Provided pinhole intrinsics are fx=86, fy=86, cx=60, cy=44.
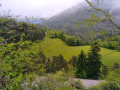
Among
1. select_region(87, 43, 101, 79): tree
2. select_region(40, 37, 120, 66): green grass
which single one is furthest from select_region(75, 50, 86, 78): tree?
select_region(40, 37, 120, 66): green grass

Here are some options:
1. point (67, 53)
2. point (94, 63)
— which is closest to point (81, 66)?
point (94, 63)

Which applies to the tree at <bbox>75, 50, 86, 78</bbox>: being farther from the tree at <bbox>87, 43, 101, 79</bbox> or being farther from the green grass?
the green grass

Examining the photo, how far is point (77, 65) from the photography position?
949 inches

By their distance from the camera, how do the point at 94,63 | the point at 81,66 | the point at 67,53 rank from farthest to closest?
the point at 67,53 < the point at 81,66 < the point at 94,63

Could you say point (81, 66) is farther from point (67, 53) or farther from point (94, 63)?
point (67, 53)

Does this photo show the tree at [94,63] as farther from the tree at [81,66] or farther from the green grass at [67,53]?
the green grass at [67,53]

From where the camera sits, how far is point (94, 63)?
→ 73.4ft

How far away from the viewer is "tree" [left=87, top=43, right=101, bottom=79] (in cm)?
2131

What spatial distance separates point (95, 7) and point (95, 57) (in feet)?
65.6

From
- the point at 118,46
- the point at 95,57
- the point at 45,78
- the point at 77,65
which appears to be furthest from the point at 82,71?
the point at 118,46

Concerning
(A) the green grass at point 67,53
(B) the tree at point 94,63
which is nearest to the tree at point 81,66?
(B) the tree at point 94,63

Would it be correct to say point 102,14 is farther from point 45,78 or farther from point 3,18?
point 45,78

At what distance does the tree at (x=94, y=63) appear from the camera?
21.3 metres

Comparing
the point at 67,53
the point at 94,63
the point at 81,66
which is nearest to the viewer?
the point at 94,63
